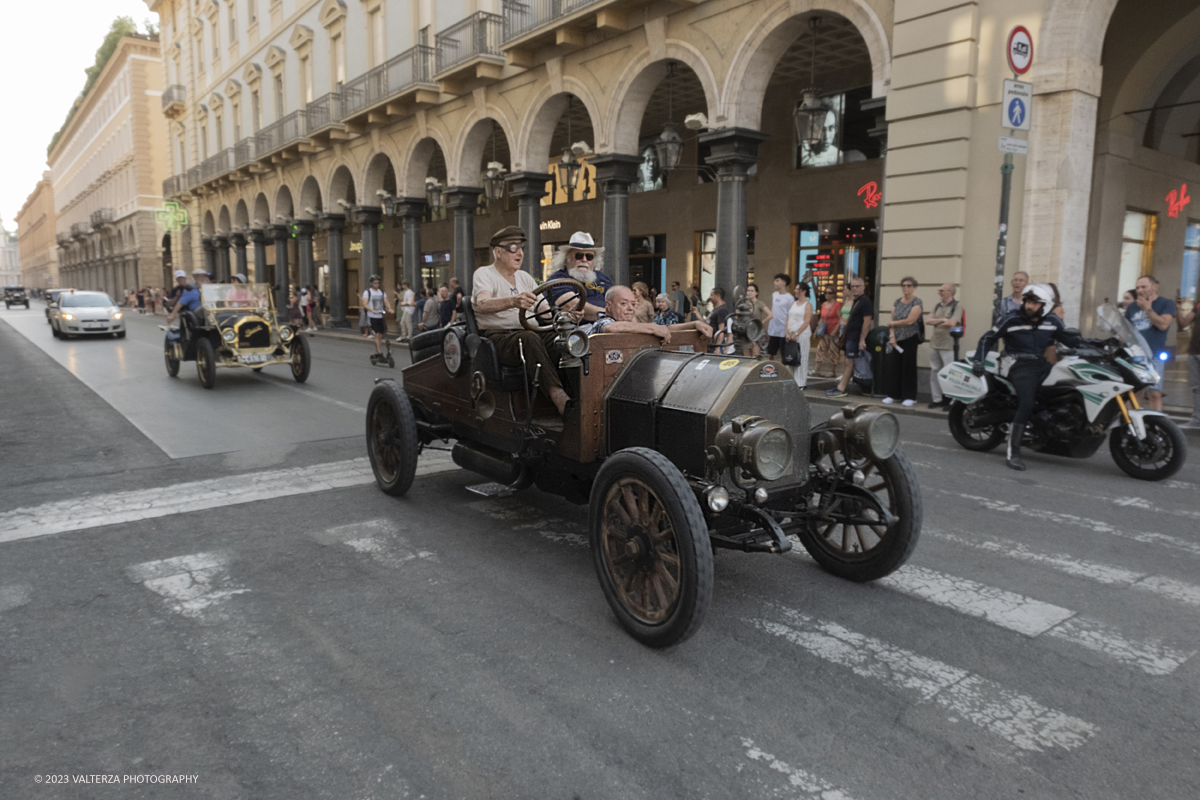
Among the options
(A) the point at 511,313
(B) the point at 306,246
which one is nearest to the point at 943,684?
(A) the point at 511,313

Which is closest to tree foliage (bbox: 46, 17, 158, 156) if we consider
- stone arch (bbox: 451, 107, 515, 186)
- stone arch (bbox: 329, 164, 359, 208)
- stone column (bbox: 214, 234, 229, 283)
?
stone column (bbox: 214, 234, 229, 283)

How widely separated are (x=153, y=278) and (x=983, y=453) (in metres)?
67.7

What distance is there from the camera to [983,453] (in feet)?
25.5

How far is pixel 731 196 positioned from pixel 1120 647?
1220 cm

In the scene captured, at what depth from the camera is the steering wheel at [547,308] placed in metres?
4.66

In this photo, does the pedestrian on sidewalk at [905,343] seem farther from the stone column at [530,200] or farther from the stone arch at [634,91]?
the stone column at [530,200]

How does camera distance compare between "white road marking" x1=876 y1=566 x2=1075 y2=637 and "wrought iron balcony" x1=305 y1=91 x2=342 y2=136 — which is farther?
"wrought iron balcony" x1=305 y1=91 x2=342 y2=136

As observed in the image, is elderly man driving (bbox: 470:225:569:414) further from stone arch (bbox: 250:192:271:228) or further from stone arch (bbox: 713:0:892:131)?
stone arch (bbox: 250:192:271:228)

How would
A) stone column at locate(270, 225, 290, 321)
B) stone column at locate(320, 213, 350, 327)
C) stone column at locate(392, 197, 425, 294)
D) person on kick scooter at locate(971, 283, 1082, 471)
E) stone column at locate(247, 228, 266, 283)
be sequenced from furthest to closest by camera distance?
stone column at locate(247, 228, 266, 283)
stone column at locate(270, 225, 290, 321)
stone column at locate(320, 213, 350, 327)
stone column at locate(392, 197, 425, 294)
person on kick scooter at locate(971, 283, 1082, 471)

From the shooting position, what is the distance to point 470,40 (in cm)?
2183

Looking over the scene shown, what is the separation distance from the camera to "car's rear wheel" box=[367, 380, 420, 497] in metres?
5.76

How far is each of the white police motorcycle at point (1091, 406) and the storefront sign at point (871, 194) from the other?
430 inches

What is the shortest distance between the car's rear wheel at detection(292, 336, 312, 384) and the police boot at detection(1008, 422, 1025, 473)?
10.1 metres

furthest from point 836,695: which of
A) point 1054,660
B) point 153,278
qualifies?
point 153,278
